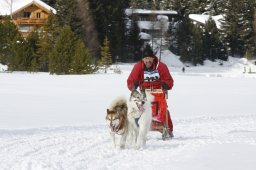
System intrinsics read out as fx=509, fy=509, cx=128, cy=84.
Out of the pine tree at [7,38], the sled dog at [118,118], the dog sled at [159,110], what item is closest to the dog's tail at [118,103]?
the sled dog at [118,118]

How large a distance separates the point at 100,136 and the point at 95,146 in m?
1.27

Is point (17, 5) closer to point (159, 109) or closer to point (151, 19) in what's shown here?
point (151, 19)

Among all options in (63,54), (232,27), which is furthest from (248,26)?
(63,54)

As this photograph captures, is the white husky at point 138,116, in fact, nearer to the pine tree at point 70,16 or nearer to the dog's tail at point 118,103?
the dog's tail at point 118,103

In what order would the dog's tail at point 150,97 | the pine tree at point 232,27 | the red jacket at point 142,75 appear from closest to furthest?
1. the dog's tail at point 150,97
2. the red jacket at point 142,75
3. the pine tree at point 232,27

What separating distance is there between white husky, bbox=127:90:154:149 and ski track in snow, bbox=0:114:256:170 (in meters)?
0.24

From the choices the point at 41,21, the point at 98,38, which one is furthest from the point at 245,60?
the point at 41,21

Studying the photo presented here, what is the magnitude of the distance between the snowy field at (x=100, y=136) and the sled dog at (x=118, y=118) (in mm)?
326

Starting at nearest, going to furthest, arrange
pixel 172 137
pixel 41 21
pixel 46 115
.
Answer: pixel 172 137 < pixel 46 115 < pixel 41 21

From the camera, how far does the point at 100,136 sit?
1014cm

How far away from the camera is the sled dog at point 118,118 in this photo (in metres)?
8.12

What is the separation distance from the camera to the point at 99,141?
9461mm

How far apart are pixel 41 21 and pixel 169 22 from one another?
21.5 m

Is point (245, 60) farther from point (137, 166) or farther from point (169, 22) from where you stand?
point (137, 166)
